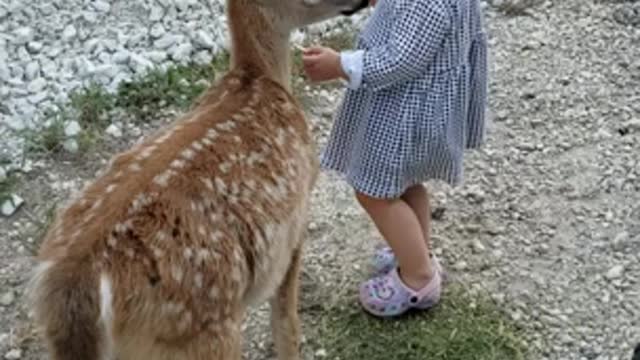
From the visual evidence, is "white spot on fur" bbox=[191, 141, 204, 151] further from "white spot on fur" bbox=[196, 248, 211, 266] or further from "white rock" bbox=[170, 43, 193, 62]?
"white rock" bbox=[170, 43, 193, 62]

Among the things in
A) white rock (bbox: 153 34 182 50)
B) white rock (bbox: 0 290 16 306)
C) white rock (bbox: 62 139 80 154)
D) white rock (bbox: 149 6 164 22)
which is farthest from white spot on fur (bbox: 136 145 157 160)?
white rock (bbox: 149 6 164 22)

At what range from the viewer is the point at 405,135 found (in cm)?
398

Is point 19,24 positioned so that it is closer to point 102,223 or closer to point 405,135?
point 405,135

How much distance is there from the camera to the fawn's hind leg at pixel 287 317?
13.3 feet

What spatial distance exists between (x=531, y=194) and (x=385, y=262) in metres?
0.79

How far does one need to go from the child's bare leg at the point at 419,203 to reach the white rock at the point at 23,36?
2305 mm

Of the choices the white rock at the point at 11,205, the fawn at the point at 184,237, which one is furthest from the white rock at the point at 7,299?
the fawn at the point at 184,237

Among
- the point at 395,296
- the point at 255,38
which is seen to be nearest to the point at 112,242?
the point at 255,38

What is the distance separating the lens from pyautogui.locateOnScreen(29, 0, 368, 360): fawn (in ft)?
10.2

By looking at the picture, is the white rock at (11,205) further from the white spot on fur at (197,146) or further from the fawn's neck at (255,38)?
the white spot on fur at (197,146)

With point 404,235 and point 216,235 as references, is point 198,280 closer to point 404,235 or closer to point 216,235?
point 216,235

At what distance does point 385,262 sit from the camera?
15.1ft

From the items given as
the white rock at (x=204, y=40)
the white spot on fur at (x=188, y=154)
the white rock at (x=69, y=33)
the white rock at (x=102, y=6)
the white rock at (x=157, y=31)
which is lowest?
the white rock at (x=204, y=40)

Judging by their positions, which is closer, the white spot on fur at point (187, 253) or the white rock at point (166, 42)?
the white spot on fur at point (187, 253)
